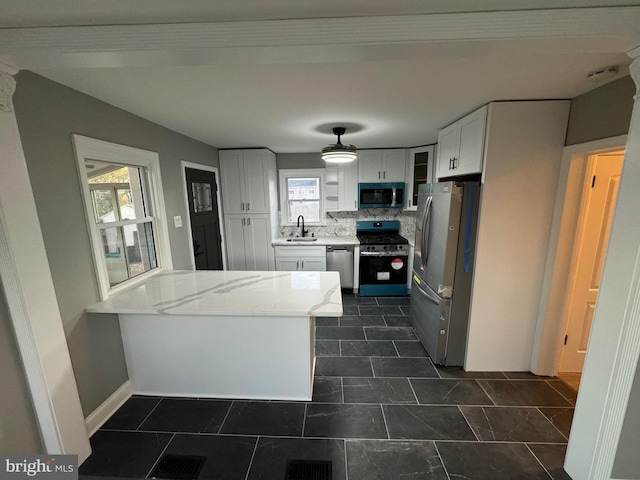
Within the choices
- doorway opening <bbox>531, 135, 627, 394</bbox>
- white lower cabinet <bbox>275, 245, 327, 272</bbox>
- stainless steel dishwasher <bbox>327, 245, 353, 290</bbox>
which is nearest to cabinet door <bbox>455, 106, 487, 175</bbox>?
doorway opening <bbox>531, 135, 627, 394</bbox>

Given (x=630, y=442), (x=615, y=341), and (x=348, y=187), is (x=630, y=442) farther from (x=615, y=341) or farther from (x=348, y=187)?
(x=348, y=187)

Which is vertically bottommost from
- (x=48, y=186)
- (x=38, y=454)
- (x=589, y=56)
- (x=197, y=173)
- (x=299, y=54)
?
(x=38, y=454)

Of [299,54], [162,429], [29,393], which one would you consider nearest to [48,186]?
[29,393]

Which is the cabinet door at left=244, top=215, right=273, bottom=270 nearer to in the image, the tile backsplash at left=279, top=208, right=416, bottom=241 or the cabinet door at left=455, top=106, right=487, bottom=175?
the tile backsplash at left=279, top=208, right=416, bottom=241

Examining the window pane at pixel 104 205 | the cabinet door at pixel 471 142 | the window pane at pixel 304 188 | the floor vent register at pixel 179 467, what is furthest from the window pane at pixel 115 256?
the cabinet door at pixel 471 142

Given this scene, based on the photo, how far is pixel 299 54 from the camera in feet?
3.52

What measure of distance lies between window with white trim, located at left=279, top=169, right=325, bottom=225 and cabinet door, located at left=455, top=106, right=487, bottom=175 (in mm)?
2350

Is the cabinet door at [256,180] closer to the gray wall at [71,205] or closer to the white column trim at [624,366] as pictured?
the gray wall at [71,205]

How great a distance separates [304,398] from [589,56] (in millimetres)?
2798

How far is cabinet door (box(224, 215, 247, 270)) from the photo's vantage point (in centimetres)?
402

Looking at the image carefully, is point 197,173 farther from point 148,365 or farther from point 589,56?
point 589,56

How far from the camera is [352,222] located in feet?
15.0

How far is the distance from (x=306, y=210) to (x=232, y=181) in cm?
132

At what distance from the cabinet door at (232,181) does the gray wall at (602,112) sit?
12.1 ft
